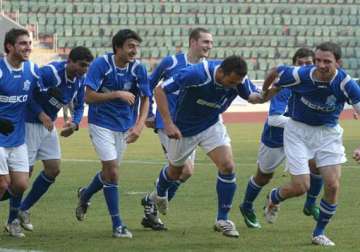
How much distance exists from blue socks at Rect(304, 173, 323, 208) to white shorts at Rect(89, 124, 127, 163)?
2169 millimetres

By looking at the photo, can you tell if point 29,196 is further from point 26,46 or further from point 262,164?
point 262,164

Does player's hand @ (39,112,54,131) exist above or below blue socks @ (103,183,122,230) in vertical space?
above

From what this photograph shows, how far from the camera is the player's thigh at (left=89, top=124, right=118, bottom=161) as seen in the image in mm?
9555

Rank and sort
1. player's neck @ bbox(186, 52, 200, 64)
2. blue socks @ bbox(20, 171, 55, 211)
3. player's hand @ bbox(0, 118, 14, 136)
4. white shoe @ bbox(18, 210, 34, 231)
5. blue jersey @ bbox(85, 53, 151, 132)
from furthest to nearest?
player's neck @ bbox(186, 52, 200, 64) → blue socks @ bbox(20, 171, 55, 211) → white shoe @ bbox(18, 210, 34, 231) → blue jersey @ bbox(85, 53, 151, 132) → player's hand @ bbox(0, 118, 14, 136)

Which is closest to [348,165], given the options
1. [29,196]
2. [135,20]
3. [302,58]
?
[302,58]

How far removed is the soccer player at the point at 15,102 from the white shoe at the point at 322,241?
8.88 ft

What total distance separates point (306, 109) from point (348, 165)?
9.05 m

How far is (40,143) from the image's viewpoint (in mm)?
9984

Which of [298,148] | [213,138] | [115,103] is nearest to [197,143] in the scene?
[213,138]

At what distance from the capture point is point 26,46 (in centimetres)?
902

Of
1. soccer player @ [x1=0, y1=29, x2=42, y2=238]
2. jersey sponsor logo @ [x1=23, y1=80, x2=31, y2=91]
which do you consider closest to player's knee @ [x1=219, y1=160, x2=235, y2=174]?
soccer player @ [x1=0, y1=29, x2=42, y2=238]

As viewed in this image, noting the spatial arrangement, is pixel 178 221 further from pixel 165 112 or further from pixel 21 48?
pixel 21 48

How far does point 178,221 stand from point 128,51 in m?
2.15

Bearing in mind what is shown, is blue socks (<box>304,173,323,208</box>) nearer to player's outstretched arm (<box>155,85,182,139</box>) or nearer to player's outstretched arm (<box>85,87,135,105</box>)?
player's outstretched arm (<box>155,85,182,139</box>)
